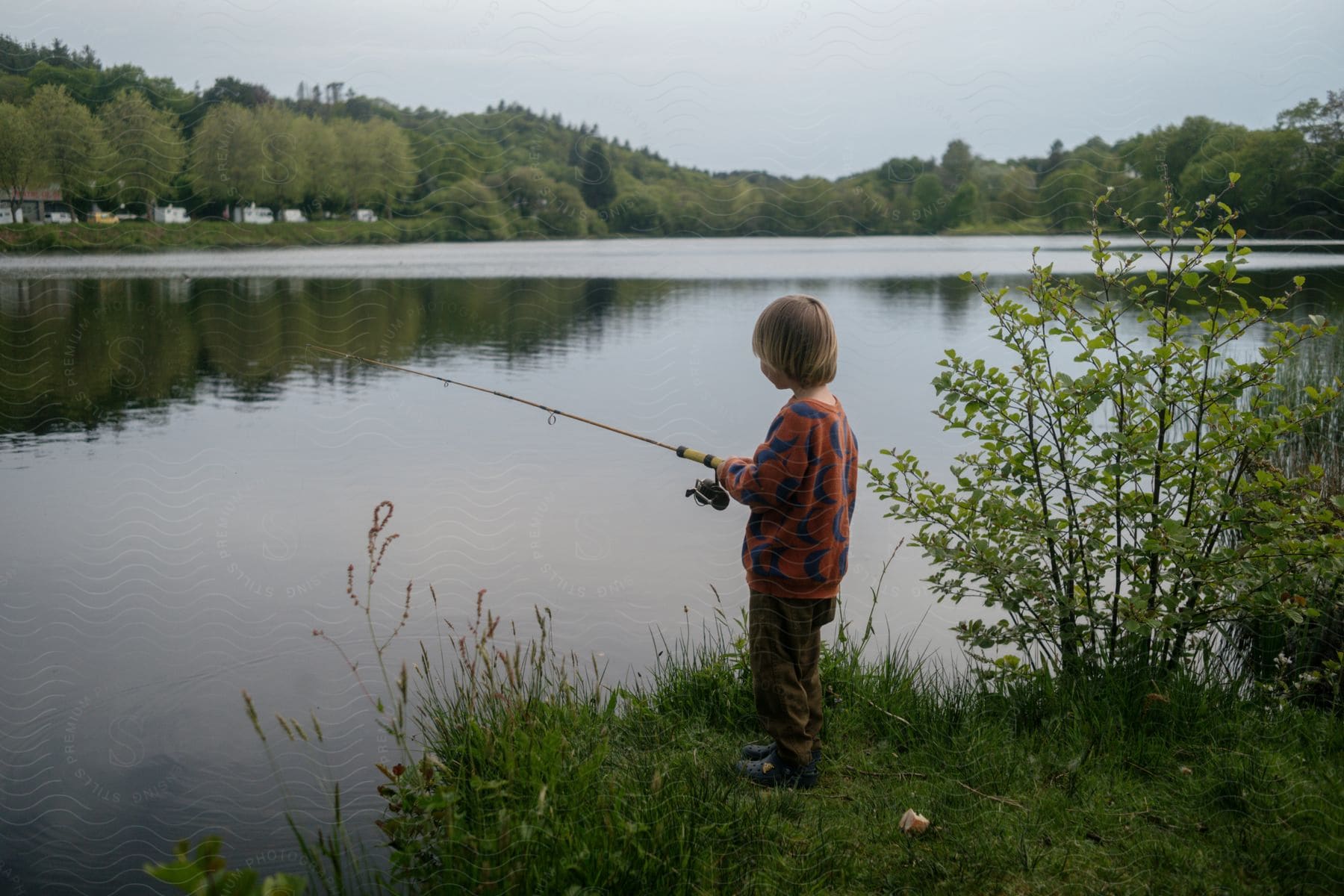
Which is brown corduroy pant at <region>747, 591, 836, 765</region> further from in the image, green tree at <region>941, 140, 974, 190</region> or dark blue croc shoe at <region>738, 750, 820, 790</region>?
green tree at <region>941, 140, 974, 190</region>

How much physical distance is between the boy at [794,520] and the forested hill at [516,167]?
9.05 m

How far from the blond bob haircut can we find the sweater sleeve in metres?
0.16

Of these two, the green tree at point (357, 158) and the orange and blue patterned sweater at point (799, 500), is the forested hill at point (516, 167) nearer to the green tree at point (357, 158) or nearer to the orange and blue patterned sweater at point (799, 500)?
the green tree at point (357, 158)

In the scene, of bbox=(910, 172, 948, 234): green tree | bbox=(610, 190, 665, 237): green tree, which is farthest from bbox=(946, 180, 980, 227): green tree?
bbox=(610, 190, 665, 237): green tree

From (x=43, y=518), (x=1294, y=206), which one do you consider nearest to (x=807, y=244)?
(x=1294, y=206)

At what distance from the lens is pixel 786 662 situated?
11.7 ft

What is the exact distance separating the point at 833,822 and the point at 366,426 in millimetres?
10074

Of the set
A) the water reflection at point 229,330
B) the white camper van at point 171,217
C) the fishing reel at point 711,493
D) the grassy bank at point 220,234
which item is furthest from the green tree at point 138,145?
the fishing reel at point 711,493

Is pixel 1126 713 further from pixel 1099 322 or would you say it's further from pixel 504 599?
pixel 504 599

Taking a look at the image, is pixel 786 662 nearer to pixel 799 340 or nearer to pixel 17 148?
pixel 799 340

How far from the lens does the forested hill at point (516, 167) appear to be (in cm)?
1247

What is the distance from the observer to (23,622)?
654cm

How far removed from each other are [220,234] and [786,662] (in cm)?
2244

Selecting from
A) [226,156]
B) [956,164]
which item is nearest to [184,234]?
[226,156]
